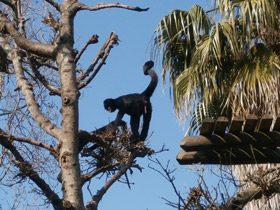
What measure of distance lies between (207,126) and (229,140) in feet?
1.09

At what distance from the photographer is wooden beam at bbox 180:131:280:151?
23.0 feet

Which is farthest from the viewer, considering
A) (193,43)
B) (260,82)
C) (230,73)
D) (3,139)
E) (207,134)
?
(193,43)

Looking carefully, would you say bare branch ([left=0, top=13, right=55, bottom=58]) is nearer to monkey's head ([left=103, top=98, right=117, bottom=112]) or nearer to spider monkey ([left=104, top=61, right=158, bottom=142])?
spider monkey ([left=104, top=61, right=158, bottom=142])

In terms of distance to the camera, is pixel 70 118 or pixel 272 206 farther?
pixel 272 206

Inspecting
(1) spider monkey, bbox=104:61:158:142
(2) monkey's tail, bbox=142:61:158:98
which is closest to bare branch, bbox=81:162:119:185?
(1) spider monkey, bbox=104:61:158:142

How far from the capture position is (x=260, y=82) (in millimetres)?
8914

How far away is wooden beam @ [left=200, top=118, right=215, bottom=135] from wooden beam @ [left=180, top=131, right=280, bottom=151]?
62 millimetres

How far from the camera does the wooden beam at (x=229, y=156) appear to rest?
7.32 meters

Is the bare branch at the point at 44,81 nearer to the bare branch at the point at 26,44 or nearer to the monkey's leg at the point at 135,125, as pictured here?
the bare branch at the point at 26,44

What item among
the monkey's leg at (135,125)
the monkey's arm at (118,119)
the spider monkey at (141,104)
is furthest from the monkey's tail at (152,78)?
the monkey's arm at (118,119)

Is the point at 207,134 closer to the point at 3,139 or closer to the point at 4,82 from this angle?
the point at 3,139

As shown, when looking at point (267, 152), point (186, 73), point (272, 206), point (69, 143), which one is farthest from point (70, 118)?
point (272, 206)

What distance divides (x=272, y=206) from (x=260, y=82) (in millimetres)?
2887

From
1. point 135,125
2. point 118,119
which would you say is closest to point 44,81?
point 118,119
